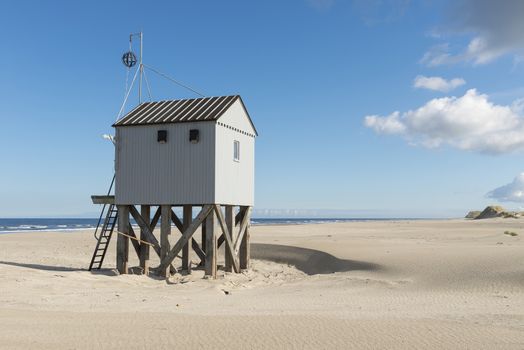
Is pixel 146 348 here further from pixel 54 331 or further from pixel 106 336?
pixel 54 331

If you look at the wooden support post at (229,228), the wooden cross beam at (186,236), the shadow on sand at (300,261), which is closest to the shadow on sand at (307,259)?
the shadow on sand at (300,261)

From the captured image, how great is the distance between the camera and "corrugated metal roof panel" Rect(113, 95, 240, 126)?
1927 cm

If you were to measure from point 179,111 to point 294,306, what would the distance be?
404 inches

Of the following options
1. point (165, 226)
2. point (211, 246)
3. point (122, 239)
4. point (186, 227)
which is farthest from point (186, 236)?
point (122, 239)

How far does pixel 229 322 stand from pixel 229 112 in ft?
36.7

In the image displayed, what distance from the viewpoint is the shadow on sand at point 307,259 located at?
21177 millimetres

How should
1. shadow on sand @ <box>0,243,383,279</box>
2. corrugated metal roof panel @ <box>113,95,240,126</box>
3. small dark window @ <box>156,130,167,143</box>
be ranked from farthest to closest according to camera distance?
shadow on sand @ <box>0,243,383,279</box>, small dark window @ <box>156,130,167,143</box>, corrugated metal roof panel @ <box>113,95,240,126</box>

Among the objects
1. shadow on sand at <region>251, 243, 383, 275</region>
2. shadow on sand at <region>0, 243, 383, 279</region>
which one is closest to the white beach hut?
shadow on sand at <region>0, 243, 383, 279</region>

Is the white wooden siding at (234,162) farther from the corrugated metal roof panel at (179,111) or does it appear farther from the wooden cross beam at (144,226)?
the wooden cross beam at (144,226)

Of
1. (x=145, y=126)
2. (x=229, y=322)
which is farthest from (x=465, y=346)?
(x=145, y=126)

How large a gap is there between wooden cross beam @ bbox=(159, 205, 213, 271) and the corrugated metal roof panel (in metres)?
3.35

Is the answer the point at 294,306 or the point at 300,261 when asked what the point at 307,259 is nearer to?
the point at 300,261

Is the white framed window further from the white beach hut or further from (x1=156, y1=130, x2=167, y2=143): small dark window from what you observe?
(x1=156, y1=130, x2=167, y2=143): small dark window

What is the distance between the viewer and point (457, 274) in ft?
56.5
